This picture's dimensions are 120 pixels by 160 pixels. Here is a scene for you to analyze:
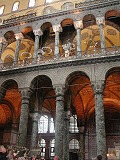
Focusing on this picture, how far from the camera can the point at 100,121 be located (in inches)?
483

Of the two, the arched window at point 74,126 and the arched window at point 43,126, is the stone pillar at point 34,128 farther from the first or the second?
the arched window at point 43,126

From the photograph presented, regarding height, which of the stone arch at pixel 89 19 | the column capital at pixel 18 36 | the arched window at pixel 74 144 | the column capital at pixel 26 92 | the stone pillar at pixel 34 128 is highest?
the stone arch at pixel 89 19

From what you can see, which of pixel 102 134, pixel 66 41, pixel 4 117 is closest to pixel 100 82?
pixel 102 134

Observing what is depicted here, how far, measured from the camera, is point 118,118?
2170cm

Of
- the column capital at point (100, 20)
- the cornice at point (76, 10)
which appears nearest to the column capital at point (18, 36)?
the cornice at point (76, 10)

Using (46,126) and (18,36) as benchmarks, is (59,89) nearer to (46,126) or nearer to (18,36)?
(18,36)

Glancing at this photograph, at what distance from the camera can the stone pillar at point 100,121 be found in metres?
11.7

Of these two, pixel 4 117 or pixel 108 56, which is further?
pixel 4 117

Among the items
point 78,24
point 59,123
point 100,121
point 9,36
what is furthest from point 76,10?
point 100,121

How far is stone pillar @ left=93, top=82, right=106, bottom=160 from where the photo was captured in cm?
1168

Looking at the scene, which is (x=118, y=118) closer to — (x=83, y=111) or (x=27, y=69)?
(x=83, y=111)

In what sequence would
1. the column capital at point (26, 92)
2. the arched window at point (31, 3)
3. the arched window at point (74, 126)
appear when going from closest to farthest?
1. the column capital at point (26, 92)
2. the arched window at point (74, 126)
3. the arched window at point (31, 3)

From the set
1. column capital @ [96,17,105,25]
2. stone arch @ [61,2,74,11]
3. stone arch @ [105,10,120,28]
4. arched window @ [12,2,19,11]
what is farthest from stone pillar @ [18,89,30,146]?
arched window @ [12,2,19,11]

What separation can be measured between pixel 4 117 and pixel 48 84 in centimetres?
726
